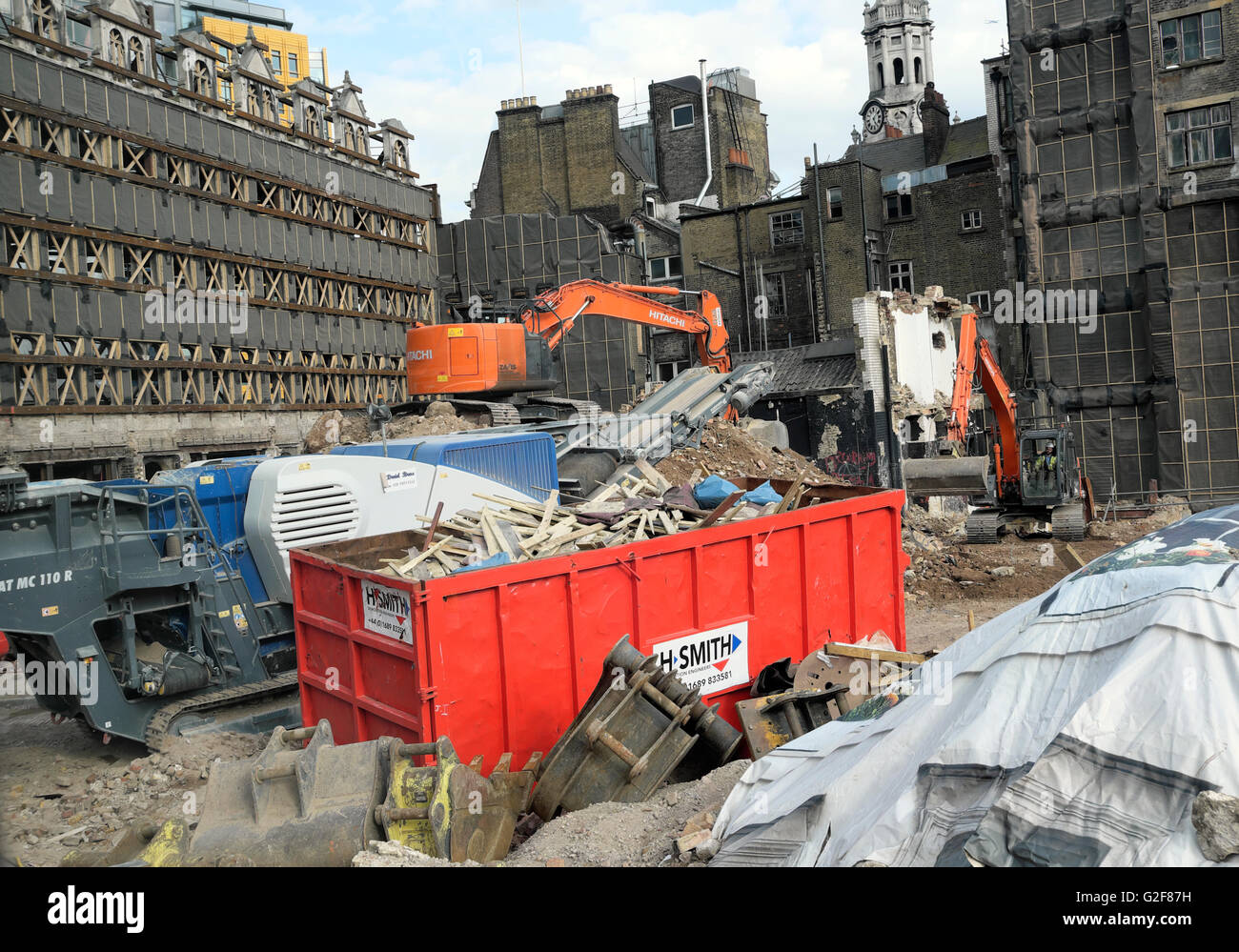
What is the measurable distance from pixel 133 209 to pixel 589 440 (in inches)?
747

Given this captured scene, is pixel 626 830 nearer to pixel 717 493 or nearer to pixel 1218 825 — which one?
pixel 1218 825

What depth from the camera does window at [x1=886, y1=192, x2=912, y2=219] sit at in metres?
40.2

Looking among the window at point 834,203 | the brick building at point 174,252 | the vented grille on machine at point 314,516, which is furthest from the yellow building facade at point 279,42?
the vented grille on machine at point 314,516

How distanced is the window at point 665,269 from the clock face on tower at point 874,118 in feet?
128

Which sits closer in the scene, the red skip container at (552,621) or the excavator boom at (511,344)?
the red skip container at (552,621)

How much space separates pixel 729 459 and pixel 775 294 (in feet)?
78.7

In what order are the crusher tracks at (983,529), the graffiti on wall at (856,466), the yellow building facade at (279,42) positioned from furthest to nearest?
1. the yellow building facade at (279,42)
2. the graffiti on wall at (856,466)
3. the crusher tracks at (983,529)

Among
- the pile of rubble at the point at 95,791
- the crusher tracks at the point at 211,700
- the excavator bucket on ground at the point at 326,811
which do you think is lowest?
the pile of rubble at the point at 95,791

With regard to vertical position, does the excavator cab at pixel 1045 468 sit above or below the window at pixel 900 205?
below

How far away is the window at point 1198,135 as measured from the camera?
93.9ft

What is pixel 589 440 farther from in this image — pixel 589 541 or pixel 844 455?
pixel 844 455

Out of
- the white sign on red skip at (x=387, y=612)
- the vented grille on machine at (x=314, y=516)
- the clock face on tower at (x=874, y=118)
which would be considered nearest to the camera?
the white sign on red skip at (x=387, y=612)

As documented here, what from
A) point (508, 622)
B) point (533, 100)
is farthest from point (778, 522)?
point (533, 100)

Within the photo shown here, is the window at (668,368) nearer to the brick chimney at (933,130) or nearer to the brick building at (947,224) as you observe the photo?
the brick building at (947,224)
